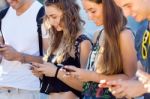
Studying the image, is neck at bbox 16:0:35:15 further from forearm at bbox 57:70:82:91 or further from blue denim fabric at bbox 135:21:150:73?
blue denim fabric at bbox 135:21:150:73

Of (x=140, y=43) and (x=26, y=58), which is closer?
(x=140, y=43)

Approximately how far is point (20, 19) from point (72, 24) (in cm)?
55

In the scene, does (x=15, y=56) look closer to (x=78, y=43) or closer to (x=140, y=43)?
(x=78, y=43)

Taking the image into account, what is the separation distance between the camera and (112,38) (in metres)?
3.01

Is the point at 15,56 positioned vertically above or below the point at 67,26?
below

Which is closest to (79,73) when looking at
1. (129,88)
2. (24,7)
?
(129,88)

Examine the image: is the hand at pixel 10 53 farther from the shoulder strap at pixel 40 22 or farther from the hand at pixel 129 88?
the hand at pixel 129 88

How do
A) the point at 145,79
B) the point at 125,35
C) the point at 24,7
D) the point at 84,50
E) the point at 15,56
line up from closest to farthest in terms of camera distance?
1. the point at 145,79
2. the point at 125,35
3. the point at 84,50
4. the point at 15,56
5. the point at 24,7

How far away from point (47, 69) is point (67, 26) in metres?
0.34

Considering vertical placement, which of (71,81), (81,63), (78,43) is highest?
(78,43)

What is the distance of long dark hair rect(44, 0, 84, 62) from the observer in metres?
3.37

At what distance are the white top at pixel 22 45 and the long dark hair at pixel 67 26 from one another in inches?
7.9

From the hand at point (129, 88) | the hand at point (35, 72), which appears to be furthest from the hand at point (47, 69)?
the hand at point (129, 88)

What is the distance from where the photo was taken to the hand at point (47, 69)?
331 centimetres
